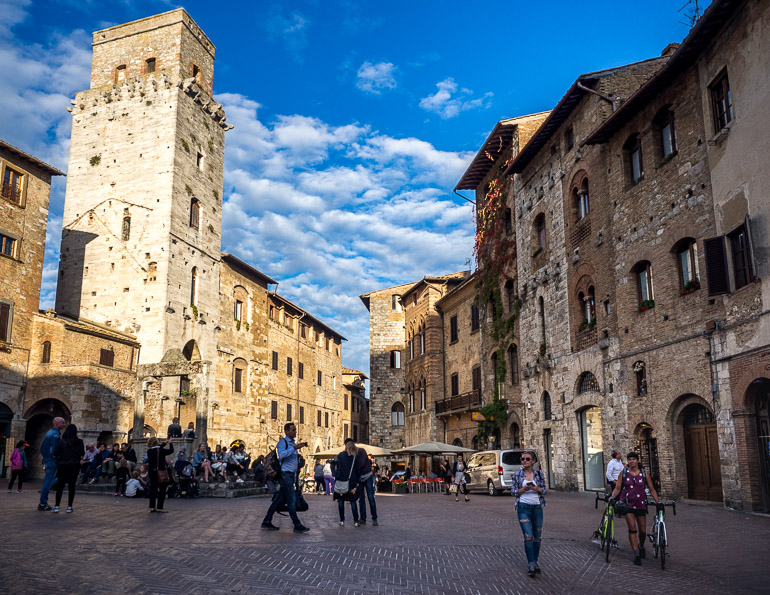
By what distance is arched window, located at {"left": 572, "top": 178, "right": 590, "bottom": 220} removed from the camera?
2403 centimetres

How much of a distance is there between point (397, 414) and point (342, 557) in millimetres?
39233

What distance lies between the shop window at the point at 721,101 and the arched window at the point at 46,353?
24102 millimetres

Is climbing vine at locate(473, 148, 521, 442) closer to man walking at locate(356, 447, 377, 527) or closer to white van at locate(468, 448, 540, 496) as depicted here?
white van at locate(468, 448, 540, 496)

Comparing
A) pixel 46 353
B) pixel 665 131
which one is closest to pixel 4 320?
pixel 46 353

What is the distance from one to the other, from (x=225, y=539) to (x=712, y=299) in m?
12.5

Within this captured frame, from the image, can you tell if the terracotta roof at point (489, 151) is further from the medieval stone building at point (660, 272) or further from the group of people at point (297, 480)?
the group of people at point (297, 480)

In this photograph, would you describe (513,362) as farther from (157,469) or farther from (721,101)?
(157,469)

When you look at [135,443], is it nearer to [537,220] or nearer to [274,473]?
[274,473]

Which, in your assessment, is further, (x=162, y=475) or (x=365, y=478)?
(x=162, y=475)

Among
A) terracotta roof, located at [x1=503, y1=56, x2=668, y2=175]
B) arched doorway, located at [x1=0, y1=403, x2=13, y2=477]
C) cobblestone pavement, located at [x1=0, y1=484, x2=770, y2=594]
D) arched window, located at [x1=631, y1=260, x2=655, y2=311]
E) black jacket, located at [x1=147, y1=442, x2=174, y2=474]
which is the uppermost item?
terracotta roof, located at [x1=503, y1=56, x2=668, y2=175]

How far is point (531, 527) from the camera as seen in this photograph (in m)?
8.20

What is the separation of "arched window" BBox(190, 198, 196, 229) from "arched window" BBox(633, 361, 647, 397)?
76.6 feet

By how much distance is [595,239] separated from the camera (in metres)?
22.8

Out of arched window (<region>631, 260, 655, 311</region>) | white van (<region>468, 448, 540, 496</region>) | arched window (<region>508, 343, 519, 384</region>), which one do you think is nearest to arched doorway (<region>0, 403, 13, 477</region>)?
white van (<region>468, 448, 540, 496</region>)
